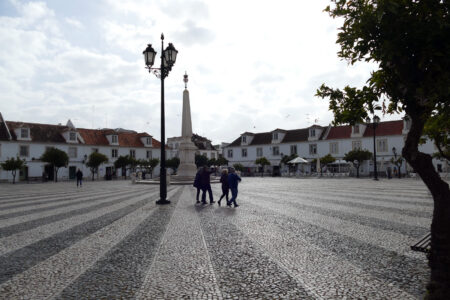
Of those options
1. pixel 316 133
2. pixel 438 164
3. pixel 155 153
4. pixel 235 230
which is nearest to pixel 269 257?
pixel 235 230

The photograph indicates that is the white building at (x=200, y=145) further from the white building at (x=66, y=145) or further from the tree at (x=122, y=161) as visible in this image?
the tree at (x=122, y=161)

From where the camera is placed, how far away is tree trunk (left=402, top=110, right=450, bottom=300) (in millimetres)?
2928

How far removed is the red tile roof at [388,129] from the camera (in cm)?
4638

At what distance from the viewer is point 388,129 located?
47688 millimetres

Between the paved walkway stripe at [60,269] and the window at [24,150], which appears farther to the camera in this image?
the window at [24,150]

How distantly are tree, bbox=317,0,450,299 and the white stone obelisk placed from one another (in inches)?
1144

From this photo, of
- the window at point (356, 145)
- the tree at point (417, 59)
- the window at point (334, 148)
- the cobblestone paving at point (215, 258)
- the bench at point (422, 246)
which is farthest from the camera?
the window at point (334, 148)

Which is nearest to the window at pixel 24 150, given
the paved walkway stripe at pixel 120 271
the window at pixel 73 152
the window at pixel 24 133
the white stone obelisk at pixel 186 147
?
the window at pixel 24 133

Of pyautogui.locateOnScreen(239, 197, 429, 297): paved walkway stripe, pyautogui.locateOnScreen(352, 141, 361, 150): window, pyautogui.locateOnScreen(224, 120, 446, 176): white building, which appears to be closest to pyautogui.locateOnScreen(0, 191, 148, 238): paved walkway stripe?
pyautogui.locateOnScreen(239, 197, 429, 297): paved walkway stripe

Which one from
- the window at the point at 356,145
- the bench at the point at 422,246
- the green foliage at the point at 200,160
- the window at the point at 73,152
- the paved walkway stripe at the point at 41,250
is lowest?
the paved walkway stripe at the point at 41,250

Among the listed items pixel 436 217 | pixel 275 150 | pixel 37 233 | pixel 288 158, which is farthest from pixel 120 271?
pixel 275 150

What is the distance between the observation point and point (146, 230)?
23.7 ft

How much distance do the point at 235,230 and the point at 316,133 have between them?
5072 centimetres

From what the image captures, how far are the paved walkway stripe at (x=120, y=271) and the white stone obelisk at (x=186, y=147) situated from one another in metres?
25.3
